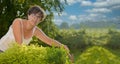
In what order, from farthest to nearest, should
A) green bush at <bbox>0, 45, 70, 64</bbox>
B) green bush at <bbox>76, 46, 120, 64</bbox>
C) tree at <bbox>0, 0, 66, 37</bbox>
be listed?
tree at <bbox>0, 0, 66, 37</bbox>, green bush at <bbox>0, 45, 70, 64</bbox>, green bush at <bbox>76, 46, 120, 64</bbox>

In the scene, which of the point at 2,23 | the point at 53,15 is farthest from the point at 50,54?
the point at 53,15

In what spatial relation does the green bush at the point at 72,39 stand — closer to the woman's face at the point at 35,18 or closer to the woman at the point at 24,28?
the woman at the point at 24,28

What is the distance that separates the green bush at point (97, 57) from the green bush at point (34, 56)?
52cm

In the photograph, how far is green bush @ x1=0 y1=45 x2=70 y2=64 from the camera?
11.3ft

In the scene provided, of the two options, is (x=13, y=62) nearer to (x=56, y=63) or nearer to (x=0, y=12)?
(x=56, y=63)

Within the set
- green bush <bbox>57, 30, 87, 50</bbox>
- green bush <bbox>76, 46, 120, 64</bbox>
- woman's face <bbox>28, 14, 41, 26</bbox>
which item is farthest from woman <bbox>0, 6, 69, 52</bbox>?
green bush <bbox>57, 30, 87, 50</bbox>

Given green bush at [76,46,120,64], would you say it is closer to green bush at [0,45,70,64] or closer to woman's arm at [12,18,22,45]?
green bush at [0,45,70,64]

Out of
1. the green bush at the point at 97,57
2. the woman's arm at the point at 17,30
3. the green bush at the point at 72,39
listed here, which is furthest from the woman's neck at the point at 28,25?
the green bush at the point at 72,39

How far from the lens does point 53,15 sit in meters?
25.9

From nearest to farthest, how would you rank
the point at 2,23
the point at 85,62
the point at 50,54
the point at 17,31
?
the point at 85,62
the point at 50,54
the point at 17,31
the point at 2,23

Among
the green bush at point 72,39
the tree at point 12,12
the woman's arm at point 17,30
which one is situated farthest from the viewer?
the green bush at point 72,39

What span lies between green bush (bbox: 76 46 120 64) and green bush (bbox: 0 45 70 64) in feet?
1.70

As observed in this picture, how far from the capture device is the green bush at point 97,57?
9.28ft

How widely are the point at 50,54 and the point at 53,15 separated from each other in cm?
2258
